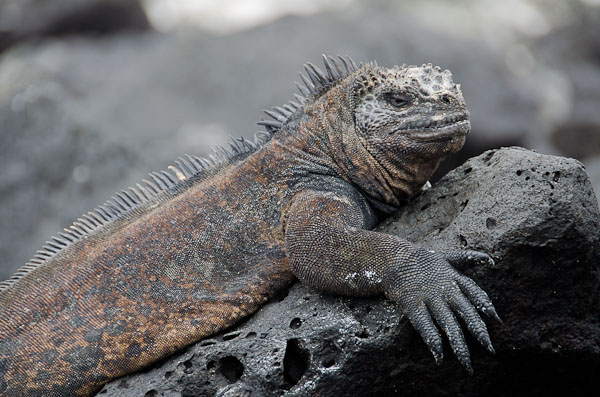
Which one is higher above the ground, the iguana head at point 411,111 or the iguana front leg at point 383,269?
the iguana head at point 411,111

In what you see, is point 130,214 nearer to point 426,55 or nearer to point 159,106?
point 159,106

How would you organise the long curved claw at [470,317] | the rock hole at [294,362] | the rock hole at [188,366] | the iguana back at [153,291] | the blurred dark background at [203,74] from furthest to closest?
the blurred dark background at [203,74] → the iguana back at [153,291] → the rock hole at [188,366] → the rock hole at [294,362] → the long curved claw at [470,317]

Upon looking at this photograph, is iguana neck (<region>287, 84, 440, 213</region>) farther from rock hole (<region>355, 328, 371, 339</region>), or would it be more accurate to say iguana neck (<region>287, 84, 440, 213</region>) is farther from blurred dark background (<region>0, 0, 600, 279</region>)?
blurred dark background (<region>0, 0, 600, 279</region>)

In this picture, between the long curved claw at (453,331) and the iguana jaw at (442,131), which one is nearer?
the long curved claw at (453,331)

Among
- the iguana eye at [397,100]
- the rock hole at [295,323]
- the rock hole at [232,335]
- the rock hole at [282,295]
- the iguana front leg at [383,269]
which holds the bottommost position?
the rock hole at [232,335]

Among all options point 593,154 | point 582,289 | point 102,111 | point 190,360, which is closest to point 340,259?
point 190,360

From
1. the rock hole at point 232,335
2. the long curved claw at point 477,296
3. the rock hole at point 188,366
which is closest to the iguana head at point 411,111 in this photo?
the long curved claw at point 477,296

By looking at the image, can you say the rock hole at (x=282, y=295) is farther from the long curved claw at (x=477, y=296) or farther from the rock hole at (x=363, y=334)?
the long curved claw at (x=477, y=296)
